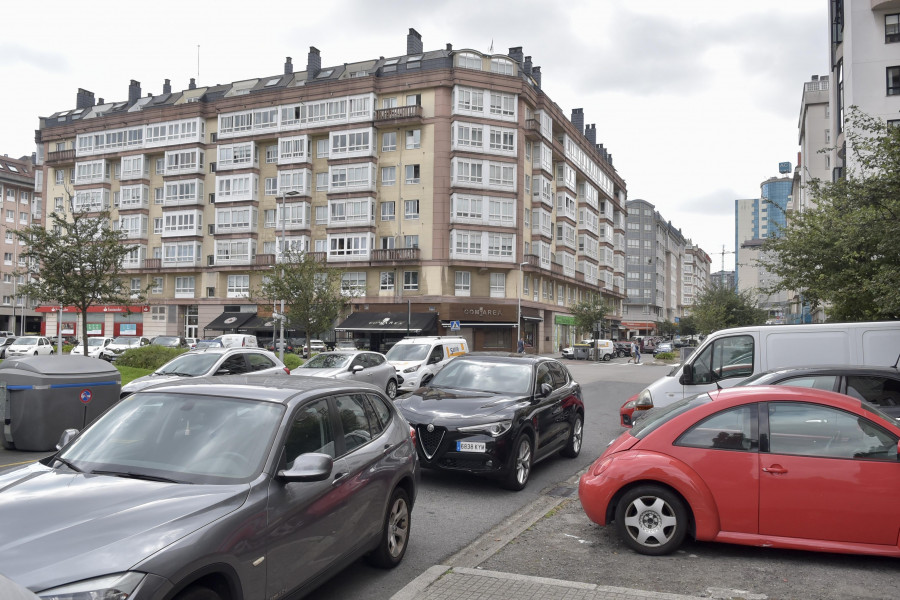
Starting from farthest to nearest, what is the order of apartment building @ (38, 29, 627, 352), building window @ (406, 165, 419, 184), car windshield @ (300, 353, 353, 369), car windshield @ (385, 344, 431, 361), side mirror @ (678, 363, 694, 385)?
building window @ (406, 165, 419, 184) → apartment building @ (38, 29, 627, 352) → car windshield @ (385, 344, 431, 361) → car windshield @ (300, 353, 353, 369) → side mirror @ (678, 363, 694, 385)

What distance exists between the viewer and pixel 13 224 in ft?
270

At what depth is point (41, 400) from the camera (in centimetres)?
931

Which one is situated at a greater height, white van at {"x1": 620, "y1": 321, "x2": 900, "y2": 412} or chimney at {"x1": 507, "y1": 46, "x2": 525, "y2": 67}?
chimney at {"x1": 507, "y1": 46, "x2": 525, "y2": 67}

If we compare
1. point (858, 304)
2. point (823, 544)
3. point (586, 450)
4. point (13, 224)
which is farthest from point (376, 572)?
point (13, 224)

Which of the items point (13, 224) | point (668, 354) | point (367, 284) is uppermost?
point (13, 224)

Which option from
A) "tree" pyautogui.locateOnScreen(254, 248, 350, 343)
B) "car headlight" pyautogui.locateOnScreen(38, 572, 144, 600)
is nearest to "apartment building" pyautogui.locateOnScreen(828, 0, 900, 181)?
"tree" pyautogui.locateOnScreen(254, 248, 350, 343)

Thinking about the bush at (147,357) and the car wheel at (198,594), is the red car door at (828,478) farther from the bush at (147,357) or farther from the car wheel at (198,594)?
the bush at (147,357)

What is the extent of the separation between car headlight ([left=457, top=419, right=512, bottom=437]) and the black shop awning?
4119cm

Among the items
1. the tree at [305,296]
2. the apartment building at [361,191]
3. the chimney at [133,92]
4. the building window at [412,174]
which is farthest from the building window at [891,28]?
the chimney at [133,92]

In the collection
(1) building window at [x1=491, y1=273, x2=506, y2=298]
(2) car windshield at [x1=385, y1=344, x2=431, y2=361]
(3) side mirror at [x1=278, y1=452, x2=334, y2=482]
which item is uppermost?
(1) building window at [x1=491, y1=273, x2=506, y2=298]

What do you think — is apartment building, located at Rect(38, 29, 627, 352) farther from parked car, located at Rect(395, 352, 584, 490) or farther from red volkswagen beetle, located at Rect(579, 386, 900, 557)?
red volkswagen beetle, located at Rect(579, 386, 900, 557)

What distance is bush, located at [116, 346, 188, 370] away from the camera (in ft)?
80.8

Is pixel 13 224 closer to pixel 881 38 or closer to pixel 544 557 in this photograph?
pixel 881 38

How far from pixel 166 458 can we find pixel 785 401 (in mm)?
4444
